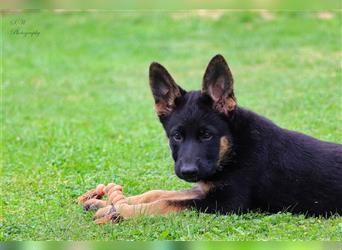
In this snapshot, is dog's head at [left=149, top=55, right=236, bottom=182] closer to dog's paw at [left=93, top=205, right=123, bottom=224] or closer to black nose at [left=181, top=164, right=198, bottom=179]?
black nose at [left=181, top=164, right=198, bottom=179]

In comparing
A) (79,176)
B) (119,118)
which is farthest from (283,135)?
(119,118)

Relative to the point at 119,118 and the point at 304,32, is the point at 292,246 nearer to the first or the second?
the point at 119,118

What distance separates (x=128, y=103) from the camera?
16.4 metres

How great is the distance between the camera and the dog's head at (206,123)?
21.2ft

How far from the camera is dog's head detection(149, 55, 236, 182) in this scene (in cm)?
646

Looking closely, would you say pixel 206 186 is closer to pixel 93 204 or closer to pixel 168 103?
pixel 168 103

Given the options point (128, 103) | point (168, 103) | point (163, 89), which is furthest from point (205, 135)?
point (128, 103)

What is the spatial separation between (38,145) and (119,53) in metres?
12.1

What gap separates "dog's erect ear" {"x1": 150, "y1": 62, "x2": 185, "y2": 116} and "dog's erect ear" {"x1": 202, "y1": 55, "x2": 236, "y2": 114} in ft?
1.10

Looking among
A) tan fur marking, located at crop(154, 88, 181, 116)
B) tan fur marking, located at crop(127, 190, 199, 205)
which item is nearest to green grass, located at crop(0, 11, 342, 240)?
tan fur marking, located at crop(127, 190, 199, 205)

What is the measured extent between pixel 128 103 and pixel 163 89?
30.8 ft

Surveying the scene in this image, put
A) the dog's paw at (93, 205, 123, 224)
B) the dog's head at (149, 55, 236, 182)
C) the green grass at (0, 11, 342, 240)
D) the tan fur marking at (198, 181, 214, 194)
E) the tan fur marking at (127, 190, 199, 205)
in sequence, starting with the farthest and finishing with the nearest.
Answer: the tan fur marking at (127, 190, 199, 205) → the tan fur marking at (198, 181, 214, 194) → the dog's head at (149, 55, 236, 182) → the dog's paw at (93, 205, 123, 224) → the green grass at (0, 11, 342, 240)

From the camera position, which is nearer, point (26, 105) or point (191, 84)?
point (26, 105)

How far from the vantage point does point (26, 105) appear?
645 inches
